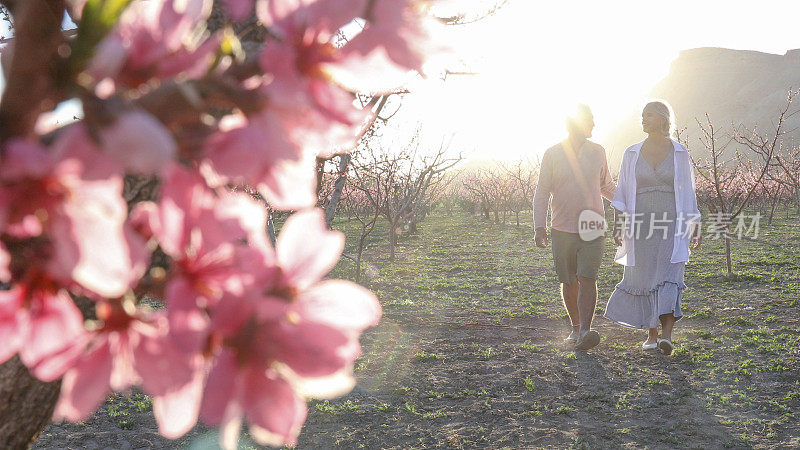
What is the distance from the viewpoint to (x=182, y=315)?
28 centimetres

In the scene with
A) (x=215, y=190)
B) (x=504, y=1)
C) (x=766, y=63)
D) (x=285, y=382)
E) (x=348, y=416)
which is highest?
(x=766, y=63)

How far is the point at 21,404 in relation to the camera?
2.23 feet

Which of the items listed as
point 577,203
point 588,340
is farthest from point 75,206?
point 588,340

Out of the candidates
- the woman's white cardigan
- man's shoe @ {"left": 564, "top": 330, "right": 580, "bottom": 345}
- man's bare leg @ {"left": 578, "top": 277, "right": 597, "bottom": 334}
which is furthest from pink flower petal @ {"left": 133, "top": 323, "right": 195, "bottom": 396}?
man's shoe @ {"left": 564, "top": 330, "right": 580, "bottom": 345}

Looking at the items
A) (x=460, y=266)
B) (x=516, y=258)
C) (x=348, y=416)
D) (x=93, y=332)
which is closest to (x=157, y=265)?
(x=93, y=332)

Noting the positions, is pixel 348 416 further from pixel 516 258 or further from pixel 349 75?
pixel 516 258

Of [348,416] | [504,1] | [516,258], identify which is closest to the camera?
[348,416]

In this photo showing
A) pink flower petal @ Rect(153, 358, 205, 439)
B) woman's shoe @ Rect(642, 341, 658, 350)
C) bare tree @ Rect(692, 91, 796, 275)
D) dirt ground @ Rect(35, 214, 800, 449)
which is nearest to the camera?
pink flower petal @ Rect(153, 358, 205, 439)

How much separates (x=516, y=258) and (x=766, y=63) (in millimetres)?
98820

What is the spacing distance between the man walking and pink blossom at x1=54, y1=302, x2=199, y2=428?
512 centimetres

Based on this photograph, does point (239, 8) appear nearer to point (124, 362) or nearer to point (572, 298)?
point (124, 362)

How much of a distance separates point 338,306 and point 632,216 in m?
5.34

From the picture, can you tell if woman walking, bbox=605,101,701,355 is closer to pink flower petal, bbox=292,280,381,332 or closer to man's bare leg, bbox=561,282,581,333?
man's bare leg, bbox=561,282,581,333

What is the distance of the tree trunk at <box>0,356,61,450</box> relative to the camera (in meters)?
0.66
